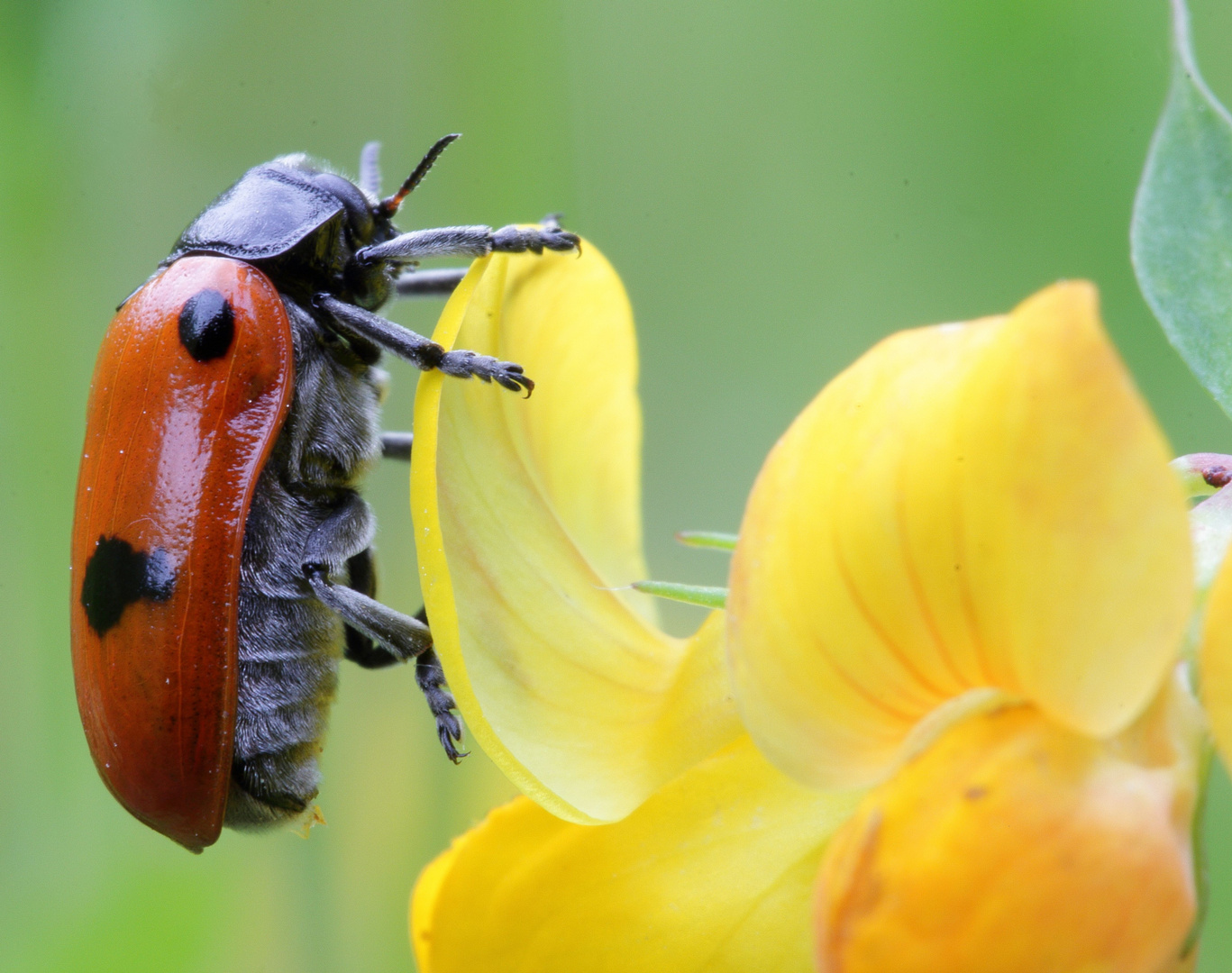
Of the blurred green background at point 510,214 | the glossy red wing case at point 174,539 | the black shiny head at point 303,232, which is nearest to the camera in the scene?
the glossy red wing case at point 174,539

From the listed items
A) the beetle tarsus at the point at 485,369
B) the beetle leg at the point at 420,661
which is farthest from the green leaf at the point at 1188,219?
the beetle leg at the point at 420,661

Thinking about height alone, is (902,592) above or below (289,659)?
above

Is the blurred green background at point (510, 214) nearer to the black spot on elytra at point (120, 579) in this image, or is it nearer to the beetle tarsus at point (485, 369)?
the black spot on elytra at point (120, 579)

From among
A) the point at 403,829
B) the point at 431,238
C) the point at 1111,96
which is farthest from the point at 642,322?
the point at 431,238

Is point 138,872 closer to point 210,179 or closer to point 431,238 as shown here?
point 431,238

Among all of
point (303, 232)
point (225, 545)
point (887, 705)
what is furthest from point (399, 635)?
point (887, 705)

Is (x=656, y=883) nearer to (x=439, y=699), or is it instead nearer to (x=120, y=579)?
(x=439, y=699)
